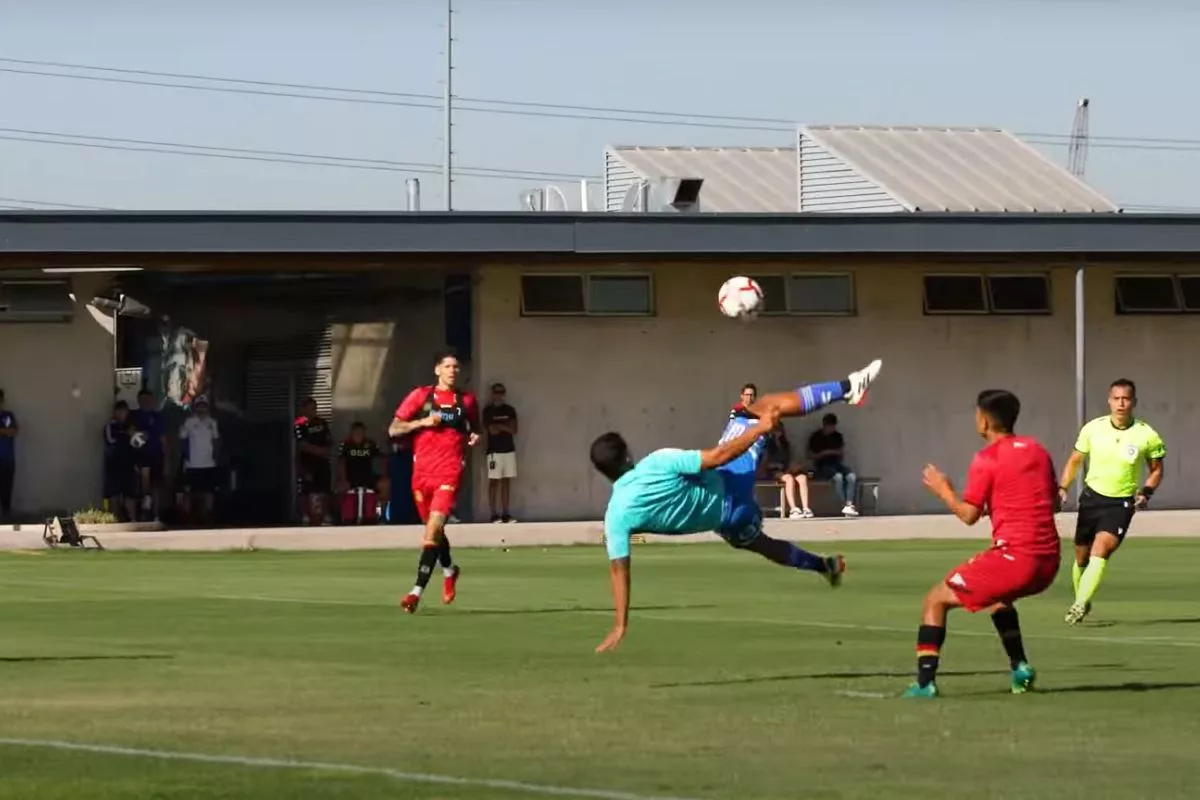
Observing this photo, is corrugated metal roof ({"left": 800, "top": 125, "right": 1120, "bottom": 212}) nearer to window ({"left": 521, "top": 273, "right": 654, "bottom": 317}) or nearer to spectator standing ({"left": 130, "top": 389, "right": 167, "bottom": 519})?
window ({"left": 521, "top": 273, "right": 654, "bottom": 317})

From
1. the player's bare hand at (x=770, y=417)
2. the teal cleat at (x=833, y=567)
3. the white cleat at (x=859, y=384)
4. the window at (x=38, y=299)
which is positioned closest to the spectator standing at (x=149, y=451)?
the window at (x=38, y=299)

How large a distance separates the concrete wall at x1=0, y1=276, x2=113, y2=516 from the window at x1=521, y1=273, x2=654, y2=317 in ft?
22.0

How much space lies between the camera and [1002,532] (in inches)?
513

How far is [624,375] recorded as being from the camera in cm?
4000

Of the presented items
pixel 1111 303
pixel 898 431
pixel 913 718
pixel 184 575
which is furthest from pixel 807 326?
pixel 913 718

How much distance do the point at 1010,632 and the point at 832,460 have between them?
25981 millimetres

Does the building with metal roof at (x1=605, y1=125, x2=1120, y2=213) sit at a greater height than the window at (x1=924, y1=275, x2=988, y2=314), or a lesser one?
greater

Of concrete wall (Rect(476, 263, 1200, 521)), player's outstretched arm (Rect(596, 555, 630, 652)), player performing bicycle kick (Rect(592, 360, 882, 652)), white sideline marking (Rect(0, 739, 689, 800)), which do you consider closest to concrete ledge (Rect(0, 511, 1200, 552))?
concrete wall (Rect(476, 263, 1200, 521))

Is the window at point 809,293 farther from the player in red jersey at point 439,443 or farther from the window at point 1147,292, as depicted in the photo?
the player in red jersey at point 439,443

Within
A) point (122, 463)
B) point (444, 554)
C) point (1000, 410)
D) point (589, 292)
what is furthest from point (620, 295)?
point (1000, 410)

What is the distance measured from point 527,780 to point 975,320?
106 ft

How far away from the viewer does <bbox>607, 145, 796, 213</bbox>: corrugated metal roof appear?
59969 millimetres

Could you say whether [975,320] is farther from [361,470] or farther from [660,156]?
[660,156]

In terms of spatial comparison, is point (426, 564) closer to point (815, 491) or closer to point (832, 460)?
point (832, 460)
